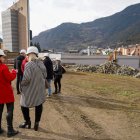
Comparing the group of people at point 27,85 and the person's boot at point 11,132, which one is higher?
the group of people at point 27,85

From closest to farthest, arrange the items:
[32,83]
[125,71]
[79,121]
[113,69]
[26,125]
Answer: [32,83]
[26,125]
[79,121]
[125,71]
[113,69]

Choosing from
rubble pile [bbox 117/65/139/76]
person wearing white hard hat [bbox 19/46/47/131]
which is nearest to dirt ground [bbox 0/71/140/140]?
person wearing white hard hat [bbox 19/46/47/131]

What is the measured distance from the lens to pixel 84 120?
9352 mm

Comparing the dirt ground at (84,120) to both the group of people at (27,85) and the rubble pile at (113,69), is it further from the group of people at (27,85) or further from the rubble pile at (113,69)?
the rubble pile at (113,69)

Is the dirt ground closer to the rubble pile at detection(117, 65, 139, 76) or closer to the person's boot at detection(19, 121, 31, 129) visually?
the person's boot at detection(19, 121, 31, 129)

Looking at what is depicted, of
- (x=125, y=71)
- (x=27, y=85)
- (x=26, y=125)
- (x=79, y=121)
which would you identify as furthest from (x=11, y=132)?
(x=125, y=71)

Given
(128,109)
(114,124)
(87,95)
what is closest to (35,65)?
(114,124)

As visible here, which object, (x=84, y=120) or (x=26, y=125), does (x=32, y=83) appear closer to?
(x=26, y=125)

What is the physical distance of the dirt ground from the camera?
7.69m

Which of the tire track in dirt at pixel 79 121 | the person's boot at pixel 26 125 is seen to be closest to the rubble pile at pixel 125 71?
the tire track in dirt at pixel 79 121

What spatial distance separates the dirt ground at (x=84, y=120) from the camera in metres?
7.69

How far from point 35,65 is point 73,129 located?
6.50 ft

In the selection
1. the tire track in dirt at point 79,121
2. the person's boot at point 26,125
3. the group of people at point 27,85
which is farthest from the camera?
the person's boot at point 26,125

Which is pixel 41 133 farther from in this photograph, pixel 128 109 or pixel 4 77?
pixel 128 109
